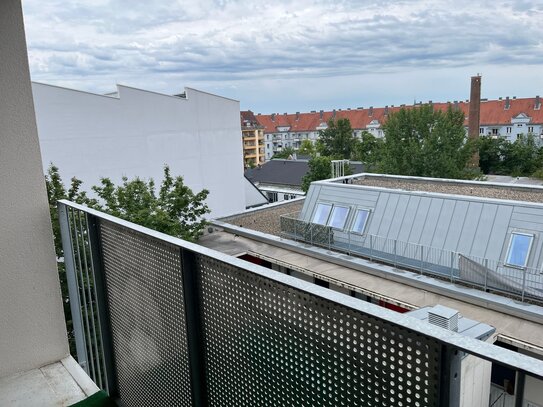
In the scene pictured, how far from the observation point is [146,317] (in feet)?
7.40

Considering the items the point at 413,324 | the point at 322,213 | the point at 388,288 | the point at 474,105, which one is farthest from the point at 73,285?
the point at 474,105

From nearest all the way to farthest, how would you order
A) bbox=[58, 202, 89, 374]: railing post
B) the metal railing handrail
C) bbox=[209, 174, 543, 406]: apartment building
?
1. the metal railing handrail
2. bbox=[58, 202, 89, 374]: railing post
3. bbox=[209, 174, 543, 406]: apartment building

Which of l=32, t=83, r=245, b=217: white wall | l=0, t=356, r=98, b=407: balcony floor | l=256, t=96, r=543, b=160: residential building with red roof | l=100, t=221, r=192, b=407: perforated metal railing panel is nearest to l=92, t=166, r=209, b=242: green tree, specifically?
l=0, t=356, r=98, b=407: balcony floor

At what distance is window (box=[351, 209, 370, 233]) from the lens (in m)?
12.9

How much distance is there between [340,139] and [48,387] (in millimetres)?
58597

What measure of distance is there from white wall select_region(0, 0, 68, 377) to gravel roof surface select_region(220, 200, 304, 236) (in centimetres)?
1180

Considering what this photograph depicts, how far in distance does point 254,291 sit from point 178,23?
3819 mm

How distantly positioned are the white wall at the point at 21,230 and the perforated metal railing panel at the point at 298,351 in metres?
1.60

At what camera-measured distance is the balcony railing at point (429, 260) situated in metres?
9.33

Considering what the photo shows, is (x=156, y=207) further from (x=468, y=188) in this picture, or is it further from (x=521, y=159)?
(x=521, y=159)

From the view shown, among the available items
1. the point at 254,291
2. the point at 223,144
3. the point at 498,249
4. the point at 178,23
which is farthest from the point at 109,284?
the point at 223,144

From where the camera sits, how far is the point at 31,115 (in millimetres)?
2795

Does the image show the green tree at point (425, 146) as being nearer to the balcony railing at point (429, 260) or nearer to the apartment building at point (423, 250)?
the apartment building at point (423, 250)

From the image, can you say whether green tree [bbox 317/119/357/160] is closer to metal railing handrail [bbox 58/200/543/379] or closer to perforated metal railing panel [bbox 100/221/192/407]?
perforated metal railing panel [bbox 100/221/192/407]
